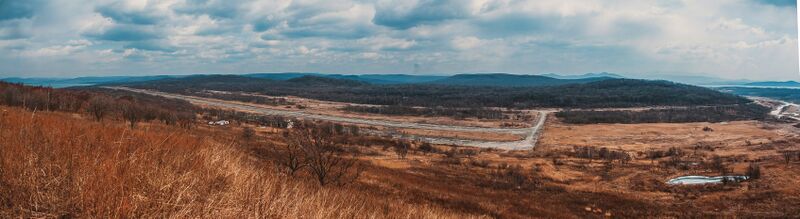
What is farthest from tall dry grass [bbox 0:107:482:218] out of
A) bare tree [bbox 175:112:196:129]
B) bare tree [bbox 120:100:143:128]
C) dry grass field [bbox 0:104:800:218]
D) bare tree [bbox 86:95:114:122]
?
bare tree [bbox 86:95:114:122]

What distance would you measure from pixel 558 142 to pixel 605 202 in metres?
63.4

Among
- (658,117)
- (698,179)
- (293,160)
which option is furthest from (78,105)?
(658,117)

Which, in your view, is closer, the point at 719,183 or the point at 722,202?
the point at 722,202

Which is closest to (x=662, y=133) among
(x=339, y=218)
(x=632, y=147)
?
(x=632, y=147)

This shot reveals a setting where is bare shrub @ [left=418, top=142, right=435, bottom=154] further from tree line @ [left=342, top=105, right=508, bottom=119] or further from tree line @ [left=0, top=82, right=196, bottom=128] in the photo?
tree line @ [left=342, top=105, right=508, bottom=119]

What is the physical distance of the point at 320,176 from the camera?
53.5ft

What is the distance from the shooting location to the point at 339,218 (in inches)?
217

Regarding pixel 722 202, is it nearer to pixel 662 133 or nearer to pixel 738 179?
pixel 738 179

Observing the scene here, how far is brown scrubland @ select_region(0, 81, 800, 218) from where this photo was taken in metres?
3.82

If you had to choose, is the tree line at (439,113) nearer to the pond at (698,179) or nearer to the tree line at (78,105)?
the pond at (698,179)

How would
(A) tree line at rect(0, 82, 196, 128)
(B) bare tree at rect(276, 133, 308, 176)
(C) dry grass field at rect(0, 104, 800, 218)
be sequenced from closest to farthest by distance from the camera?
1. (C) dry grass field at rect(0, 104, 800, 218)
2. (B) bare tree at rect(276, 133, 308, 176)
3. (A) tree line at rect(0, 82, 196, 128)

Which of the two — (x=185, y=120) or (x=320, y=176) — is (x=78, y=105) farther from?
(x=320, y=176)

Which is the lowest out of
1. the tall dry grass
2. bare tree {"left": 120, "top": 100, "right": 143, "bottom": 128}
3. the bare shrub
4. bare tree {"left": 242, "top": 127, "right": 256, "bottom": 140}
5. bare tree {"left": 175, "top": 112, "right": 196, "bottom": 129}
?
the bare shrub

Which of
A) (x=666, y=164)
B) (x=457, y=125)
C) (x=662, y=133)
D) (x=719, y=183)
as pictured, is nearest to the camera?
(x=719, y=183)
